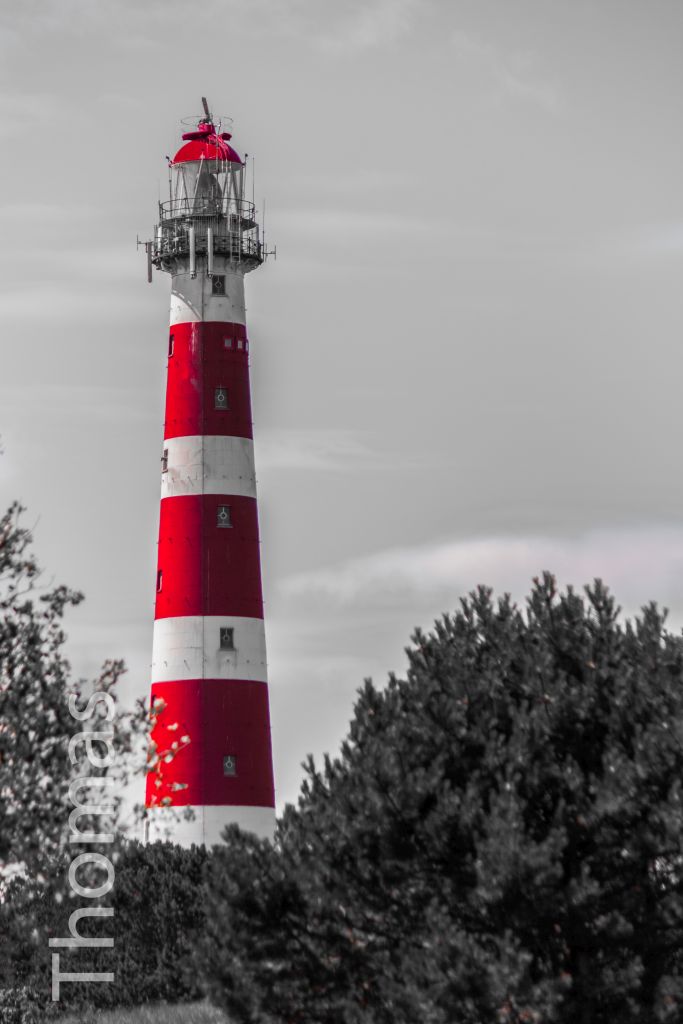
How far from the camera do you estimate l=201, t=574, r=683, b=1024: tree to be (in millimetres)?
25672

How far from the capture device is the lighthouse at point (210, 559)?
Result: 56.4 m

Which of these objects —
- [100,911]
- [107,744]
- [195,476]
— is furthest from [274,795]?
[107,744]

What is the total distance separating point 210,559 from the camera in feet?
189

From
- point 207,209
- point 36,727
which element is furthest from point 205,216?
point 36,727

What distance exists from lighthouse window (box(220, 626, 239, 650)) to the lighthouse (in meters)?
0.04

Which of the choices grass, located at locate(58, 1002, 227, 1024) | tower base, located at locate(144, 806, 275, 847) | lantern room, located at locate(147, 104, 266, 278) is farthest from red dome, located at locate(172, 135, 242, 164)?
grass, located at locate(58, 1002, 227, 1024)

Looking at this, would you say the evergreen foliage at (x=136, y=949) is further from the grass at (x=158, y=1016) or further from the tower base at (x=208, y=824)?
the tower base at (x=208, y=824)

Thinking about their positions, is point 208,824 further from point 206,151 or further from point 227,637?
point 206,151

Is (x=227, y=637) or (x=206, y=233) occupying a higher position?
(x=206, y=233)

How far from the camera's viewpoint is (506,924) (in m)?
26.1

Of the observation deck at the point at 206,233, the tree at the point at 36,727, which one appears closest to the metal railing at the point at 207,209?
the observation deck at the point at 206,233

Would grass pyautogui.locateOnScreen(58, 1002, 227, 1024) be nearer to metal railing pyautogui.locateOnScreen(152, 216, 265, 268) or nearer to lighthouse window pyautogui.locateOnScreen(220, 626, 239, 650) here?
lighthouse window pyautogui.locateOnScreen(220, 626, 239, 650)

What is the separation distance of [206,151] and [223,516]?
13.3 m

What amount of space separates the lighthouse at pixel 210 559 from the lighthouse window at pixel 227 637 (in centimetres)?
4
